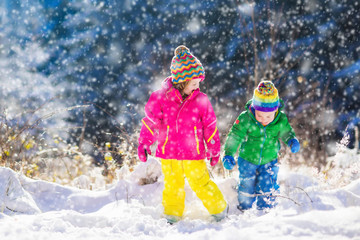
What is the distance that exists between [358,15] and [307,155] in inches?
192

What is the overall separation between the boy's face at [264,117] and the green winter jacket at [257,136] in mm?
27

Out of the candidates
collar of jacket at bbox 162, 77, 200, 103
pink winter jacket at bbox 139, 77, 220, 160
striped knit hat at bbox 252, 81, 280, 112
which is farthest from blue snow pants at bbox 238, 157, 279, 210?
collar of jacket at bbox 162, 77, 200, 103

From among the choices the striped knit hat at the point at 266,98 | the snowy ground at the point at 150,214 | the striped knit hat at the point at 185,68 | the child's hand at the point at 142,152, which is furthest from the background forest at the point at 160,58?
the striped knit hat at the point at 266,98

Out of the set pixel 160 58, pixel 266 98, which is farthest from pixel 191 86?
pixel 160 58

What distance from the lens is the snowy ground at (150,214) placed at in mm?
1872

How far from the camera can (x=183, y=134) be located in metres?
2.81

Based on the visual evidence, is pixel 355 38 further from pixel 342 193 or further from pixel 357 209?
pixel 357 209

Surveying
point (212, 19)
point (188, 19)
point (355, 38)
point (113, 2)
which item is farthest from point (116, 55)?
point (355, 38)

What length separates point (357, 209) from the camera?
1.96m

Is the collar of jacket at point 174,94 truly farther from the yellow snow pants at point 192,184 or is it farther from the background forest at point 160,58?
the background forest at point 160,58

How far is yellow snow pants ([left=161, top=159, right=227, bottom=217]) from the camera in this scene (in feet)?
9.18

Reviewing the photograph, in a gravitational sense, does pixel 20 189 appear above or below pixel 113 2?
below

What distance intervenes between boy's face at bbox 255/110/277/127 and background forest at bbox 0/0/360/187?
304 centimetres

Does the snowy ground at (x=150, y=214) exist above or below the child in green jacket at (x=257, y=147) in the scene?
below
